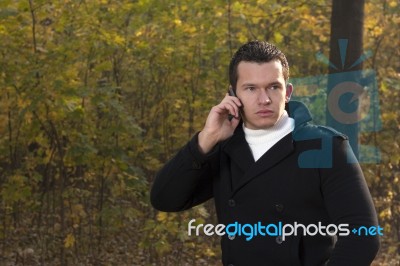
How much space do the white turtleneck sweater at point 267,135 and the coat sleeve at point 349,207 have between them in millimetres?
243

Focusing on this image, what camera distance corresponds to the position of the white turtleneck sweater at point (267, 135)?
9.07 feet

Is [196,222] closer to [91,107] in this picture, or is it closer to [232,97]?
[91,107]

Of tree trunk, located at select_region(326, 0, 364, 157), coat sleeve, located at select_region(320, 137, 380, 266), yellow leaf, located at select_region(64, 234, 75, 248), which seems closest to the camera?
coat sleeve, located at select_region(320, 137, 380, 266)

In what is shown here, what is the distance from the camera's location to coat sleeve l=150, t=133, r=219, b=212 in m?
2.90

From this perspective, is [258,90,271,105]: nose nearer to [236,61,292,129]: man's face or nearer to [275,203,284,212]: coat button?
[236,61,292,129]: man's face

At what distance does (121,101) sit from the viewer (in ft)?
28.8

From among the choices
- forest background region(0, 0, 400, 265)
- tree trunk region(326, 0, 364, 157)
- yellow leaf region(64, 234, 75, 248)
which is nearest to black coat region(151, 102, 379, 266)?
tree trunk region(326, 0, 364, 157)

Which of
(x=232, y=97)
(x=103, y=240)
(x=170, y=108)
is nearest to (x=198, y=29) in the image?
(x=170, y=108)

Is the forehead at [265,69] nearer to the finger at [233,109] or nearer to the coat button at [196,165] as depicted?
the finger at [233,109]

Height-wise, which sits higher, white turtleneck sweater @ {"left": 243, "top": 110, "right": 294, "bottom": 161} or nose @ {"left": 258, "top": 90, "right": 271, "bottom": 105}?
nose @ {"left": 258, "top": 90, "right": 271, "bottom": 105}

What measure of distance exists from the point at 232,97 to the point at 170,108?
6342 mm

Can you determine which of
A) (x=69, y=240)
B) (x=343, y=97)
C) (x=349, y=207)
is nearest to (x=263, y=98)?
(x=349, y=207)

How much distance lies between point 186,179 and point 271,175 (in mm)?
362

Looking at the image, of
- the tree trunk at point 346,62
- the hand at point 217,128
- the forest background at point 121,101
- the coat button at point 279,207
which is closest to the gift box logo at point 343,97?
the tree trunk at point 346,62
